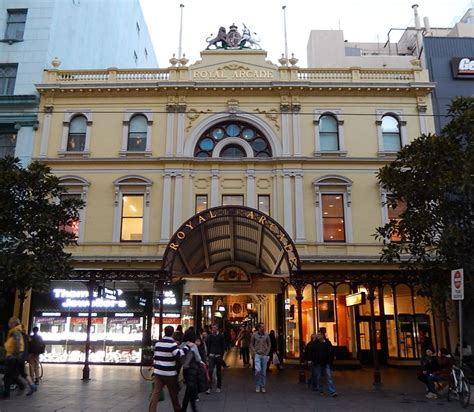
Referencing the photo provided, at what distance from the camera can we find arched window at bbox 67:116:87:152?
2319cm

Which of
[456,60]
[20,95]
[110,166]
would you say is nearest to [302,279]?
[110,166]

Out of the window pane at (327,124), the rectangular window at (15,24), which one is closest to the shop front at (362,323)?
the window pane at (327,124)

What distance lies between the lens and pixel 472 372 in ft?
41.7

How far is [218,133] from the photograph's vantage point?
2355cm

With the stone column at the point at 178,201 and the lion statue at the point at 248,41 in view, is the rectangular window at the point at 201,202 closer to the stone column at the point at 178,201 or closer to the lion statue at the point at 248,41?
the stone column at the point at 178,201

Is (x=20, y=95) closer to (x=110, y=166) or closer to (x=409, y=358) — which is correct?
(x=110, y=166)

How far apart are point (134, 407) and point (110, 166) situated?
13868mm

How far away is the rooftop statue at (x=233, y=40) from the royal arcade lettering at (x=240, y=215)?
11.0 m

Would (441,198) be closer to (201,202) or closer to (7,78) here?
(201,202)

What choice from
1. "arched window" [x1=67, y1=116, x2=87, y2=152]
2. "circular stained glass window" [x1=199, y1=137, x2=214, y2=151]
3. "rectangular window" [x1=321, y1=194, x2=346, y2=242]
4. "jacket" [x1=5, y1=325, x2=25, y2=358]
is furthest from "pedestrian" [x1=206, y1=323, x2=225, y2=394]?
"arched window" [x1=67, y1=116, x2=87, y2=152]

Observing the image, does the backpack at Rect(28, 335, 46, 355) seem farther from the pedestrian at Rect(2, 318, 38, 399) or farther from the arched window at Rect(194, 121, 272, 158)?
the arched window at Rect(194, 121, 272, 158)

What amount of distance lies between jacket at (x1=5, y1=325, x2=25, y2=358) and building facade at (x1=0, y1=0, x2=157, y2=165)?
12844 millimetres

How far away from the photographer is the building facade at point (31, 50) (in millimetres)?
22953

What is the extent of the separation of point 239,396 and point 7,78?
19665mm
